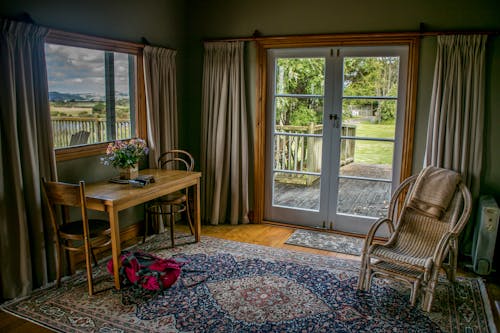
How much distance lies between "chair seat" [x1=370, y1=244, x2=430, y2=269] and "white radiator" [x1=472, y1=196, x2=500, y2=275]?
0.75 meters

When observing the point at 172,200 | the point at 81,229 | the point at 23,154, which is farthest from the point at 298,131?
the point at 23,154

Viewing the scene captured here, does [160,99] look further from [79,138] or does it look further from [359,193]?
[359,193]

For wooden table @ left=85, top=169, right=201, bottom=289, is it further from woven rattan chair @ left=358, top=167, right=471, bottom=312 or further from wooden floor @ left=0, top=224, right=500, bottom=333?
woven rattan chair @ left=358, top=167, right=471, bottom=312

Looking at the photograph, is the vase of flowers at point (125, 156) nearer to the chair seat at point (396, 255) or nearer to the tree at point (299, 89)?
the tree at point (299, 89)

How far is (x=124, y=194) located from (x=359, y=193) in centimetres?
252

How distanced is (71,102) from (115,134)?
600 millimetres

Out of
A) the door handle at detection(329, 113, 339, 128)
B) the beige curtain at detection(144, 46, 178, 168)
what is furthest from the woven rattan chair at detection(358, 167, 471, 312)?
the beige curtain at detection(144, 46, 178, 168)

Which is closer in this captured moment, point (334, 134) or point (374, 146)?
point (374, 146)

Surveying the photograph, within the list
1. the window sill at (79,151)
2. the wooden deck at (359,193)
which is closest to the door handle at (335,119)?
the wooden deck at (359,193)

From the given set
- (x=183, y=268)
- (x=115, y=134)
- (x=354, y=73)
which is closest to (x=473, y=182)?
(x=354, y=73)

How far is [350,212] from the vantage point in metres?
4.63

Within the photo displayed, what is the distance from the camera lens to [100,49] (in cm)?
385

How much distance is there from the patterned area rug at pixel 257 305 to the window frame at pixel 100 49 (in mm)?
1066

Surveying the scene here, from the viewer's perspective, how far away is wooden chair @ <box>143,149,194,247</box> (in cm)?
413
